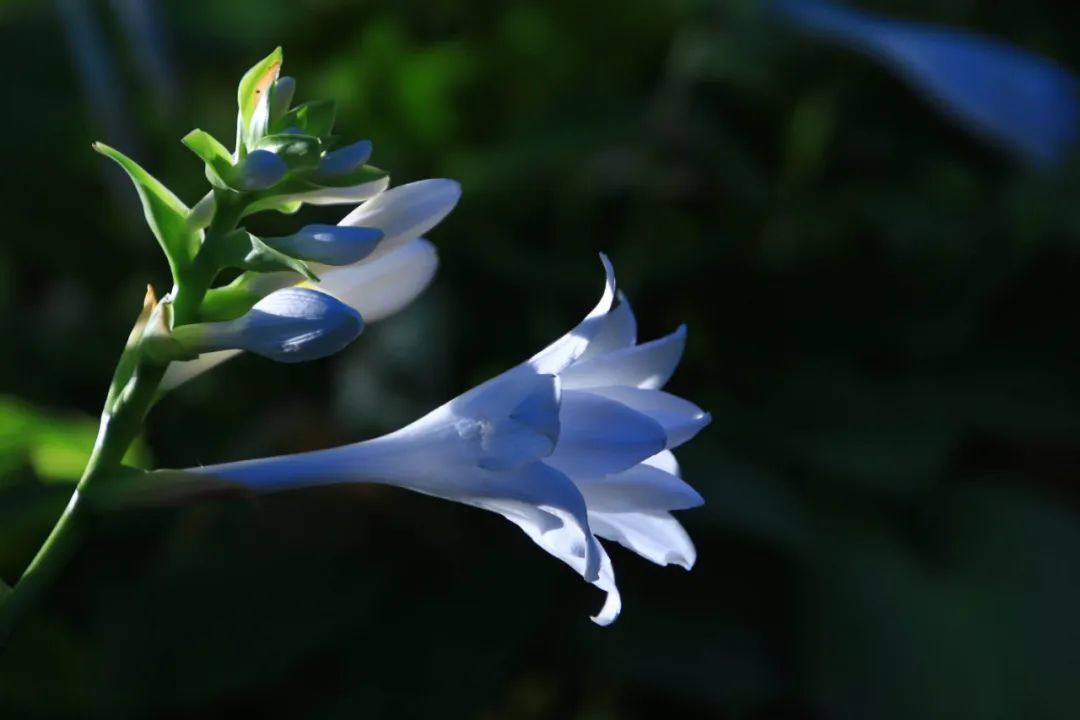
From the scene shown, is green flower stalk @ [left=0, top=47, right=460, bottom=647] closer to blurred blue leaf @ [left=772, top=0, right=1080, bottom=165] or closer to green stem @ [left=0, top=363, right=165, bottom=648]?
green stem @ [left=0, top=363, right=165, bottom=648]

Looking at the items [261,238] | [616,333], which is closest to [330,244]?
[261,238]

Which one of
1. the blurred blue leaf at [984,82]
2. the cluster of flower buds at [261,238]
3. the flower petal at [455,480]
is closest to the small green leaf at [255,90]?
the cluster of flower buds at [261,238]

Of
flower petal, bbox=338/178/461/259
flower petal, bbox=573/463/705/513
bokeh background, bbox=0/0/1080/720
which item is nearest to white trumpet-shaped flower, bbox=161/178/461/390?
flower petal, bbox=338/178/461/259

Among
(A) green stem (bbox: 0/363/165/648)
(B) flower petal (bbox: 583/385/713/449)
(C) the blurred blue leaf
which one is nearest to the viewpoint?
(A) green stem (bbox: 0/363/165/648)

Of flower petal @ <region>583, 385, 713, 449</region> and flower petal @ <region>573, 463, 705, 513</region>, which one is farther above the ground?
flower petal @ <region>583, 385, 713, 449</region>

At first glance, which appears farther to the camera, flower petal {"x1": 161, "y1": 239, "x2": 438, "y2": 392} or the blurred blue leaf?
the blurred blue leaf
